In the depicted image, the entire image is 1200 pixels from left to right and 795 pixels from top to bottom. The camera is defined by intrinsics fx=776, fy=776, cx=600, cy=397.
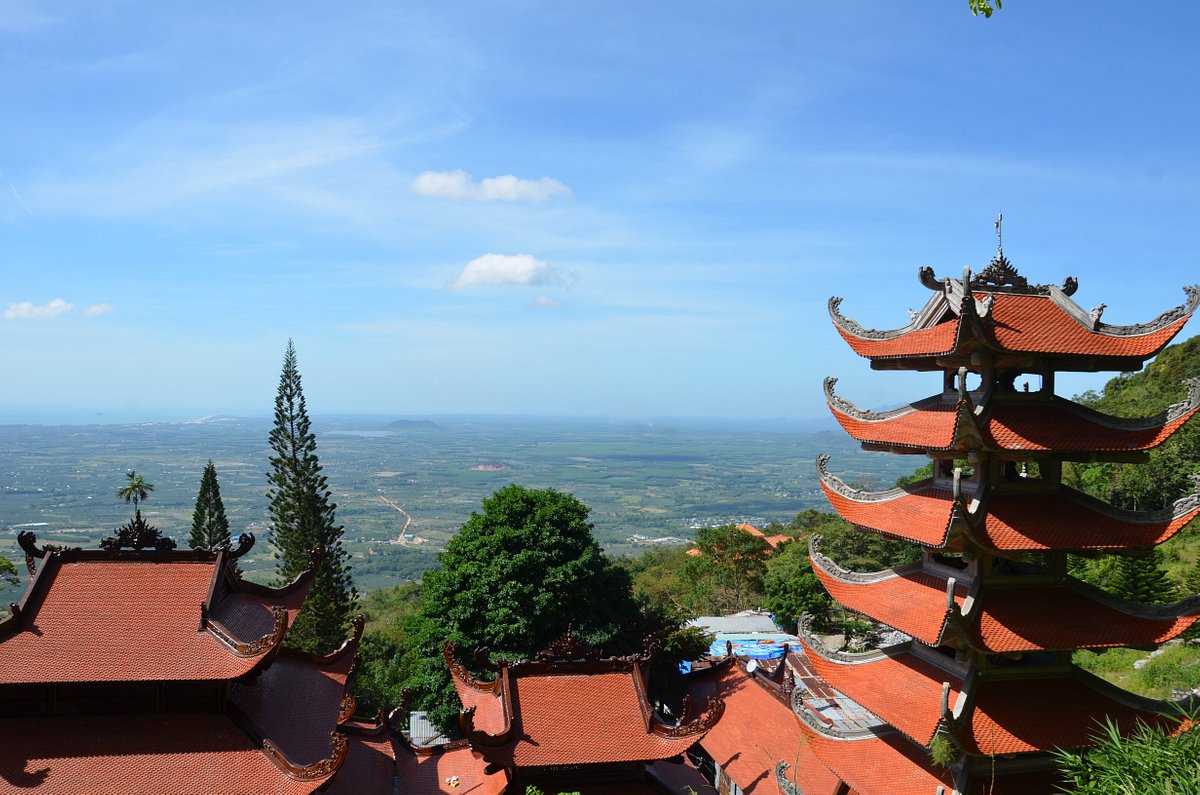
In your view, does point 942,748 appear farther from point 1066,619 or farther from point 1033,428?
point 1033,428

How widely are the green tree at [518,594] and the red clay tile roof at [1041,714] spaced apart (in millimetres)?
9490

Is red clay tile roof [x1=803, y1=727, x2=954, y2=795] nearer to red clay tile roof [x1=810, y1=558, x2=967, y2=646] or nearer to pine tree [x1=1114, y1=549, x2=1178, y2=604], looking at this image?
red clay tile roof [x1=810, y1=558, x2=967, y2=646]

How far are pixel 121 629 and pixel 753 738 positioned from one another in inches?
429

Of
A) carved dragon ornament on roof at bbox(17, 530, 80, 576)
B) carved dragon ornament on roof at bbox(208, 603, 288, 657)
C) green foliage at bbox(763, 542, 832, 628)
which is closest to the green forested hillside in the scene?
green foliage at bbox(763, 542, 832, 628)

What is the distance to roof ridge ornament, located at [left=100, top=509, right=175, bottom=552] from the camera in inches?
444

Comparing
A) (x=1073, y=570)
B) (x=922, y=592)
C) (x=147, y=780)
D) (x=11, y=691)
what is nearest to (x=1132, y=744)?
(x=922, y=592)

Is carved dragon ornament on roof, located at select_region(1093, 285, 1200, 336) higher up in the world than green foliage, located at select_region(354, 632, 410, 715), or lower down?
higher up

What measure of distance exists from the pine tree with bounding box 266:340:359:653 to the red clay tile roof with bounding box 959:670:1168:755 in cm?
1798

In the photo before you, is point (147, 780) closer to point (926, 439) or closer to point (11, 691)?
point (11, 691)

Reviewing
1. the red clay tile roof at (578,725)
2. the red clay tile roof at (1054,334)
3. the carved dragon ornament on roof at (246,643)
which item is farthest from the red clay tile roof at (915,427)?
the carved dragon ornament on roof at (246,643)

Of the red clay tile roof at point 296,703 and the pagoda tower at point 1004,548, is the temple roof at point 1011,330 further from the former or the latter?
the red clay tile roof at point 296,703

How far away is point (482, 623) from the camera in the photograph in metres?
17.8

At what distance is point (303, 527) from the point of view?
77.0 feet

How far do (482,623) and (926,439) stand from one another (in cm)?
1159
